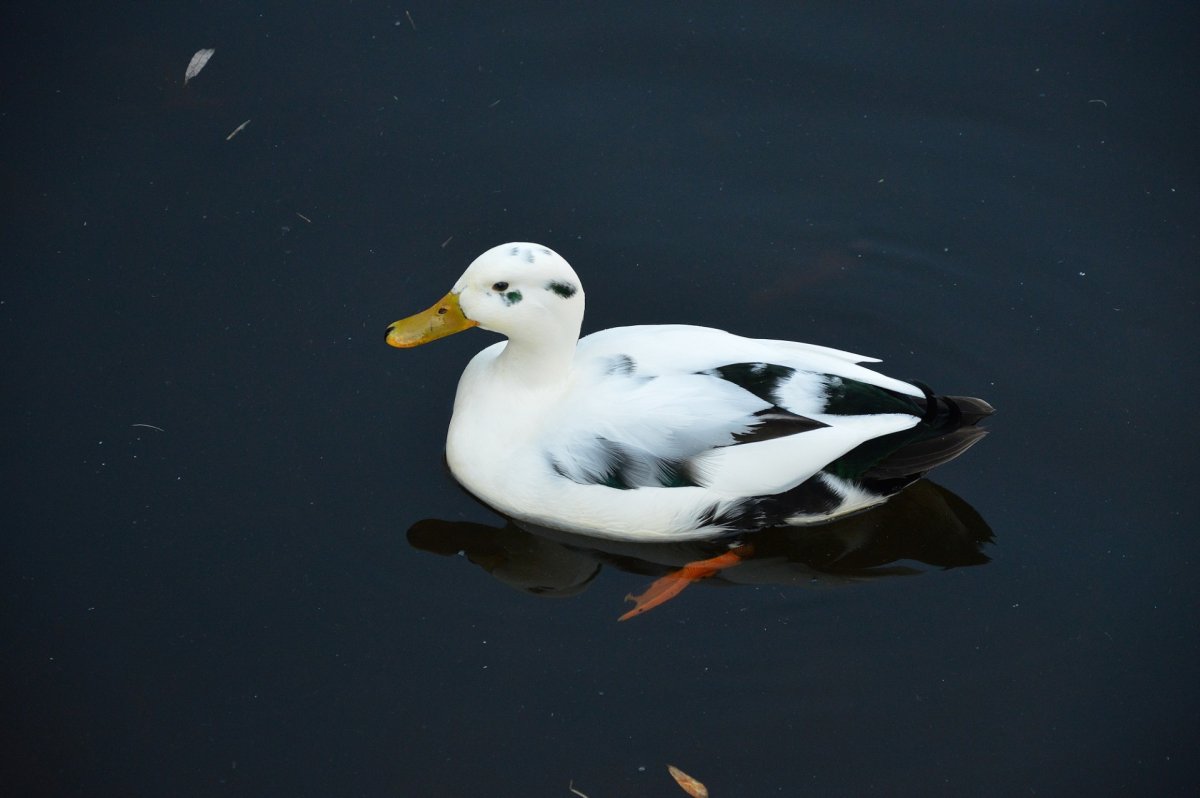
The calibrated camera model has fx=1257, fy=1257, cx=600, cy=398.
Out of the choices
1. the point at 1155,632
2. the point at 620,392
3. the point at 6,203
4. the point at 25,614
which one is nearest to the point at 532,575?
the point at 620,392

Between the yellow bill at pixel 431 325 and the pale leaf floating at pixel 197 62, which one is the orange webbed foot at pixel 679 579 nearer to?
the yellow bill at pixel 431 325

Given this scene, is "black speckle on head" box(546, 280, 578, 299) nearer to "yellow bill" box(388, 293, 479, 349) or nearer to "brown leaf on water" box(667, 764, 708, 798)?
"yellow bill" box(388, 293, 479, 349)

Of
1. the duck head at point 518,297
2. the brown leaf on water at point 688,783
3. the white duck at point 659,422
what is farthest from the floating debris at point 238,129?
the brown leaf on water at point 688,783

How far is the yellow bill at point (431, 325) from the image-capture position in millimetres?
4750

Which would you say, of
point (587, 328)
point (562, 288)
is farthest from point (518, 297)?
point (587, 328)

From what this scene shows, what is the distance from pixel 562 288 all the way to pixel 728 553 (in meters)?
1.28

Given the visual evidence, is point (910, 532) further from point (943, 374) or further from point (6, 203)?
point (6, 203)

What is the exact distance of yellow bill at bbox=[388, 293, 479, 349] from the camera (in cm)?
475

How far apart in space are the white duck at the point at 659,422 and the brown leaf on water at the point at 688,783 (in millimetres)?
919

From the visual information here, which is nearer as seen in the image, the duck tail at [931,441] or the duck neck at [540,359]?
the duck neck at [540,359]

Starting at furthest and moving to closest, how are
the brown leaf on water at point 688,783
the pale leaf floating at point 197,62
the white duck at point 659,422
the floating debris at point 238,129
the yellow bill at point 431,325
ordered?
the pale leaf floating at point 197,62
the floating debris at point 238,129
the yellow bill at point 431,325
the white duck at point 659,422
the brown leaf on water at point 688,783

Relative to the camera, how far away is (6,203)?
5797 mm

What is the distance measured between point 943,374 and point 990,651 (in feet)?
4.36

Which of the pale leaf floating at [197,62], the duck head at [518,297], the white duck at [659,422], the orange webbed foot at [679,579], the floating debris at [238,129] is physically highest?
the pale leaf floating at [197,62]
